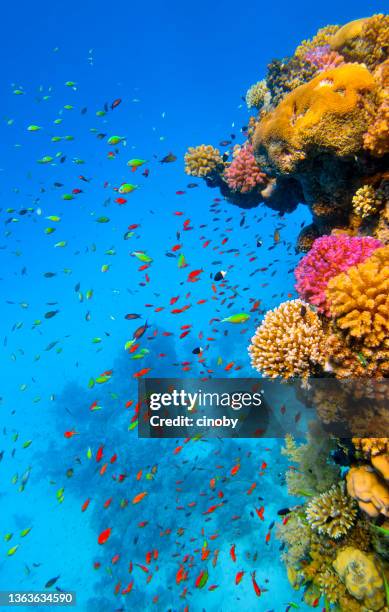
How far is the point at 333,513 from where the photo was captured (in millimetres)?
4977

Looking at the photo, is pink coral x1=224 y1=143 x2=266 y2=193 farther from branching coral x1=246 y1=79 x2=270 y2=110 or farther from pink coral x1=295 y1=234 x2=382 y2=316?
pink coral x1=295 y1=234 x2=382 y2=316

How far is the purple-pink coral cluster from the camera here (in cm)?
736

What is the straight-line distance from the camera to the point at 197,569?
618 inches

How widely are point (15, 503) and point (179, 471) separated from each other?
1692cm

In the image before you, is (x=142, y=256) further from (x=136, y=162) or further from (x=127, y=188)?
(x=136, y=162)

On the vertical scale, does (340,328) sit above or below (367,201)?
below

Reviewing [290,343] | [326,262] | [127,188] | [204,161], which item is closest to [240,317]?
[290,343]

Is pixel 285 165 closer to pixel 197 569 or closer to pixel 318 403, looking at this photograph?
pixel 318 403

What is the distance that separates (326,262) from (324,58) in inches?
236

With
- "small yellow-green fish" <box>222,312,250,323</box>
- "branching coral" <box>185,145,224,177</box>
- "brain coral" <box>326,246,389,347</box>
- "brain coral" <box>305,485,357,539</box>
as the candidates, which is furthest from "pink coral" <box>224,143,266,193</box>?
"brain coral" <box>305,485,357,539</box>

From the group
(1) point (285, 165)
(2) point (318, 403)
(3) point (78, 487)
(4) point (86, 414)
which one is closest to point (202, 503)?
(3) point (78, 487)

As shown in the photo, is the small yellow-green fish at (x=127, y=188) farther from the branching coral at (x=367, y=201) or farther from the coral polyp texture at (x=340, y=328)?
the branching coral at (x=367, y=201)

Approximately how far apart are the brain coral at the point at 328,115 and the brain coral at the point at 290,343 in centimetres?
258

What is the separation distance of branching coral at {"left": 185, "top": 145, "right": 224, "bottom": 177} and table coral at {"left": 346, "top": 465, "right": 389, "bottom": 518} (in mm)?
10104
